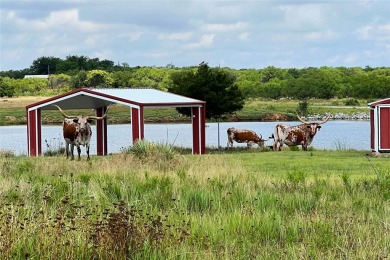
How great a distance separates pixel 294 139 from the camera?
1260 inches

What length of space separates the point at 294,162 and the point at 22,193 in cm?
1220

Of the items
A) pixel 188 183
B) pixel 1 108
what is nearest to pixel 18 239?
pixel 188 183

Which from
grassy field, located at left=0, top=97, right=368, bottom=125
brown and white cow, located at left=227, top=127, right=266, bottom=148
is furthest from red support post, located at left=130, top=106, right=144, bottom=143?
grassy field, located at left=0, top=97, right=368, bottom=125

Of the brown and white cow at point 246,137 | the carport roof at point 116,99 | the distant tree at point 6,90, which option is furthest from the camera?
the distant tree at point 6,90

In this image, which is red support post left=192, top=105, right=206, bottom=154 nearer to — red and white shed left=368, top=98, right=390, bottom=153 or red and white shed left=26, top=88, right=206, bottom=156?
red and white shed left=26, top=88, right=206, bottom=156

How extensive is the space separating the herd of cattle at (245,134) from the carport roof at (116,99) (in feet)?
2.98

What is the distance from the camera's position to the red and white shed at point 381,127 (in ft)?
92.9

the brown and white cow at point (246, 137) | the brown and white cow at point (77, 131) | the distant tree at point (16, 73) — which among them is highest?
the distant tree at point (16, 73)

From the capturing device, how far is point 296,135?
31938 mm

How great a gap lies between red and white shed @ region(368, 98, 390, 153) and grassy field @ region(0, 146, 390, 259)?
10755 mm

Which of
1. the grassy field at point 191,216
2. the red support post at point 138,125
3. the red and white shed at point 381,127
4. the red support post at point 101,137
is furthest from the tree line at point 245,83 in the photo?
the grassy field at point 191,216

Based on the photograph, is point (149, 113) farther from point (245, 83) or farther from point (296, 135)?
point (296, 135)

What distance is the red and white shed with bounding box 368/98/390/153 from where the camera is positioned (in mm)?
28328

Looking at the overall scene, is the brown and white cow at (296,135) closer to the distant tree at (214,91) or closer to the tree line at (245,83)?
the distant tree at (214,91)
